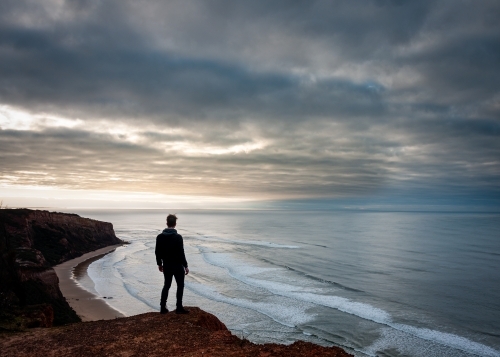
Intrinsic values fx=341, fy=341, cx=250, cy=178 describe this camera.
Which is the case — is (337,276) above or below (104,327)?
below

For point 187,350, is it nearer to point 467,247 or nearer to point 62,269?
point 62,269

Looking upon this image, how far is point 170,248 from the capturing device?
33.5ft

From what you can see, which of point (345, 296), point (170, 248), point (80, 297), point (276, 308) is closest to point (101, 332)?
point (170, 248)

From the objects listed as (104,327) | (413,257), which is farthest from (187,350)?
(413,257)

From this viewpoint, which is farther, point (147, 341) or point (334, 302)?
point (334, 302)

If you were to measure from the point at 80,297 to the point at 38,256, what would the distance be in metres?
9.10

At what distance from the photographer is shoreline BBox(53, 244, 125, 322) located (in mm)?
21516

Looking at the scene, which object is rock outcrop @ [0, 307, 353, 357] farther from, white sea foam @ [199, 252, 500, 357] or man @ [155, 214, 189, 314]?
white sea foam @ [199, 252, 500, 357]

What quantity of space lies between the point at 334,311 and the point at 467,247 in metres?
43.7

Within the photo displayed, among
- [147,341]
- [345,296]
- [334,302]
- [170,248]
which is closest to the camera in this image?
[147,341]

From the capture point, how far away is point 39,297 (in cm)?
1997

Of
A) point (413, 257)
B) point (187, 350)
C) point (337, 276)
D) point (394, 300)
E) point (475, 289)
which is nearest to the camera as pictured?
point (187, 350)

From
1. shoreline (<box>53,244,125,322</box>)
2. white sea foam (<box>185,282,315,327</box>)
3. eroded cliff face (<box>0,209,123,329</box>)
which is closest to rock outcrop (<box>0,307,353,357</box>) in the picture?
eroded cliff face (<box>0,209,123,329</box>)

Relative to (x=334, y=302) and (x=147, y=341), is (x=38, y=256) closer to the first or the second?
(x=334, y=302)
